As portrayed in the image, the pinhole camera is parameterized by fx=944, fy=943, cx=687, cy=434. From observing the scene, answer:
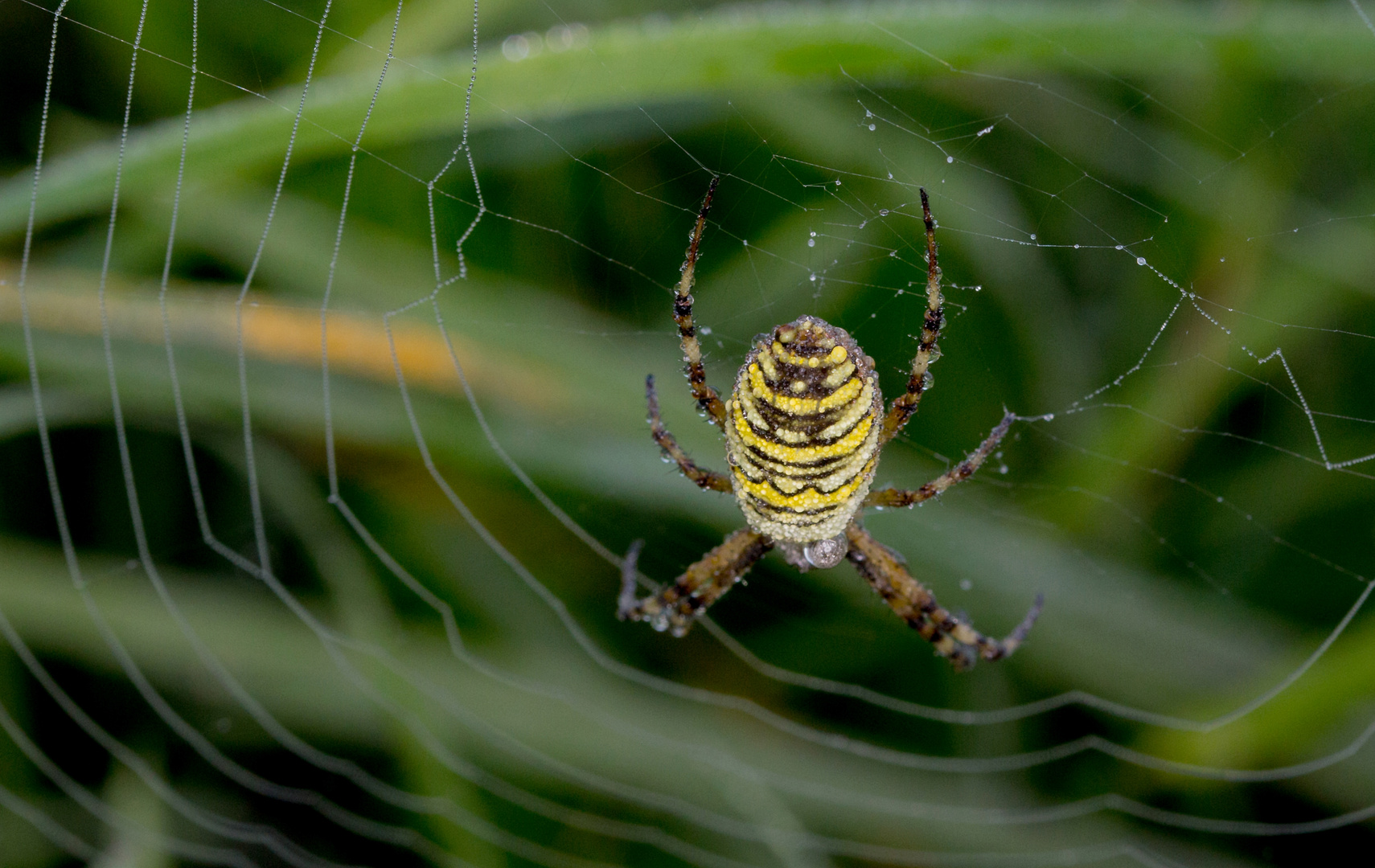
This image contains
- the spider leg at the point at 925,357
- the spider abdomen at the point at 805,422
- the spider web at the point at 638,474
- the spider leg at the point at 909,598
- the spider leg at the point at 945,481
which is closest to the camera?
the spider abdomen at the point at 805,422

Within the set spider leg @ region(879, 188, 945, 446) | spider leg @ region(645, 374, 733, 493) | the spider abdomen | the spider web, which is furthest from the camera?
the spider web

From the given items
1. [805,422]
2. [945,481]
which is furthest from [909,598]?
[805,422]

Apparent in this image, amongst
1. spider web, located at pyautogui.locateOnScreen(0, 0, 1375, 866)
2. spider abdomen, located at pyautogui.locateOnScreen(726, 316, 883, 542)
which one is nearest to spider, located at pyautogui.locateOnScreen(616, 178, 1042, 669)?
spider abdomen, located at pyautogui.locateOnScreen(726, 316, 883, 542)

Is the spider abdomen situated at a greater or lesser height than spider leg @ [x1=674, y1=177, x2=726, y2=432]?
lesser

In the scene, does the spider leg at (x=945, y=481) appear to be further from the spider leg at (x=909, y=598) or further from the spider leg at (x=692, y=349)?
the spider leg at (x=692, y=349)

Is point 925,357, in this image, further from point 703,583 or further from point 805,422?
point 703,583

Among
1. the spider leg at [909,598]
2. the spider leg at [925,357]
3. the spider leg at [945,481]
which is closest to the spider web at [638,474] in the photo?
the spider leg at [909,598]

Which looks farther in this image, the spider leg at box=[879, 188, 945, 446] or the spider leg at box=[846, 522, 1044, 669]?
the spider leg at box=[846, 522, 1044, 669]

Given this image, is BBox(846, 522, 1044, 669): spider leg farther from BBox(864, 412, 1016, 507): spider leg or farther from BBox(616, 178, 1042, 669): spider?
BBox(864, 412, 1016, 507): spider leg
